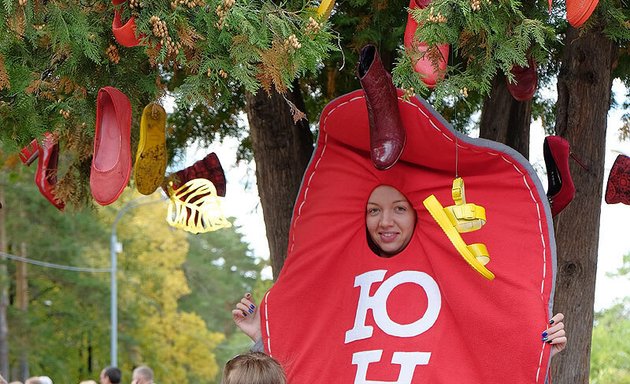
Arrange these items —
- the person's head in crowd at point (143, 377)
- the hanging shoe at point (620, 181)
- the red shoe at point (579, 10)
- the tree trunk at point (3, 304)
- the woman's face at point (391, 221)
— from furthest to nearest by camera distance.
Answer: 1. the tree trunk at point (3, 304)
2. the person's head in crowd at point (143, 377)
3. the hanging shoe at point (620, 181)
4. the woman's face at point (391, 221)
5. the red shoe at point (579, 10)

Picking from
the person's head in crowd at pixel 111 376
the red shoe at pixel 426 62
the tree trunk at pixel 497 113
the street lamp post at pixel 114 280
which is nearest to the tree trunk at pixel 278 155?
the tree trunk at pixel 497 113

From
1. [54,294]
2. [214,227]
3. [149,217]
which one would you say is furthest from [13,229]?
[214,227]

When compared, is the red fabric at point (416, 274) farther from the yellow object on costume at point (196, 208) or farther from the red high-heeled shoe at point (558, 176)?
the red high-heeled shoe at point (558, 176)

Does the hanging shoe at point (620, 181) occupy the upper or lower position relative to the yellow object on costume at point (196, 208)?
upper

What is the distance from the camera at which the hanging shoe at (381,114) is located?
529 cm

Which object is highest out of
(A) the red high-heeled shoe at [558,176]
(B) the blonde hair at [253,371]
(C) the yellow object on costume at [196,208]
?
(A) the red high-heeled shoe at [558,176]

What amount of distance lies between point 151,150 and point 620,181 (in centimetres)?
331

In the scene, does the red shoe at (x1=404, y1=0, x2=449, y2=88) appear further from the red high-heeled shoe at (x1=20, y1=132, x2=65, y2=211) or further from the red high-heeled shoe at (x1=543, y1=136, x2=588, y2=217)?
the red high-heeled shoe at (x1=20, y1=132, x2=65, y2=211)

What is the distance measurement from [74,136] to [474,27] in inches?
96.0

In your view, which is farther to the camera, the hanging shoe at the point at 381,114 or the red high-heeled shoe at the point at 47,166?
the red high-heeled shoe at the point at 47,166

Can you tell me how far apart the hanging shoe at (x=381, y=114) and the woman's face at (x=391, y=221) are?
441mm

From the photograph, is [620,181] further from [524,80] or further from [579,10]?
[579,10]

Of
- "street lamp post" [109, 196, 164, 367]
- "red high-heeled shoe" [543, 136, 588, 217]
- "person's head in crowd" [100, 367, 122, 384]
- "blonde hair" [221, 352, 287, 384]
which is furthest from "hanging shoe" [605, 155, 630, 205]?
"street lamp post" [109, 196, 164, 367]

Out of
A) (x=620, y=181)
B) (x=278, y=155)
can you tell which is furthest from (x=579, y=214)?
(x=278, y=155)
